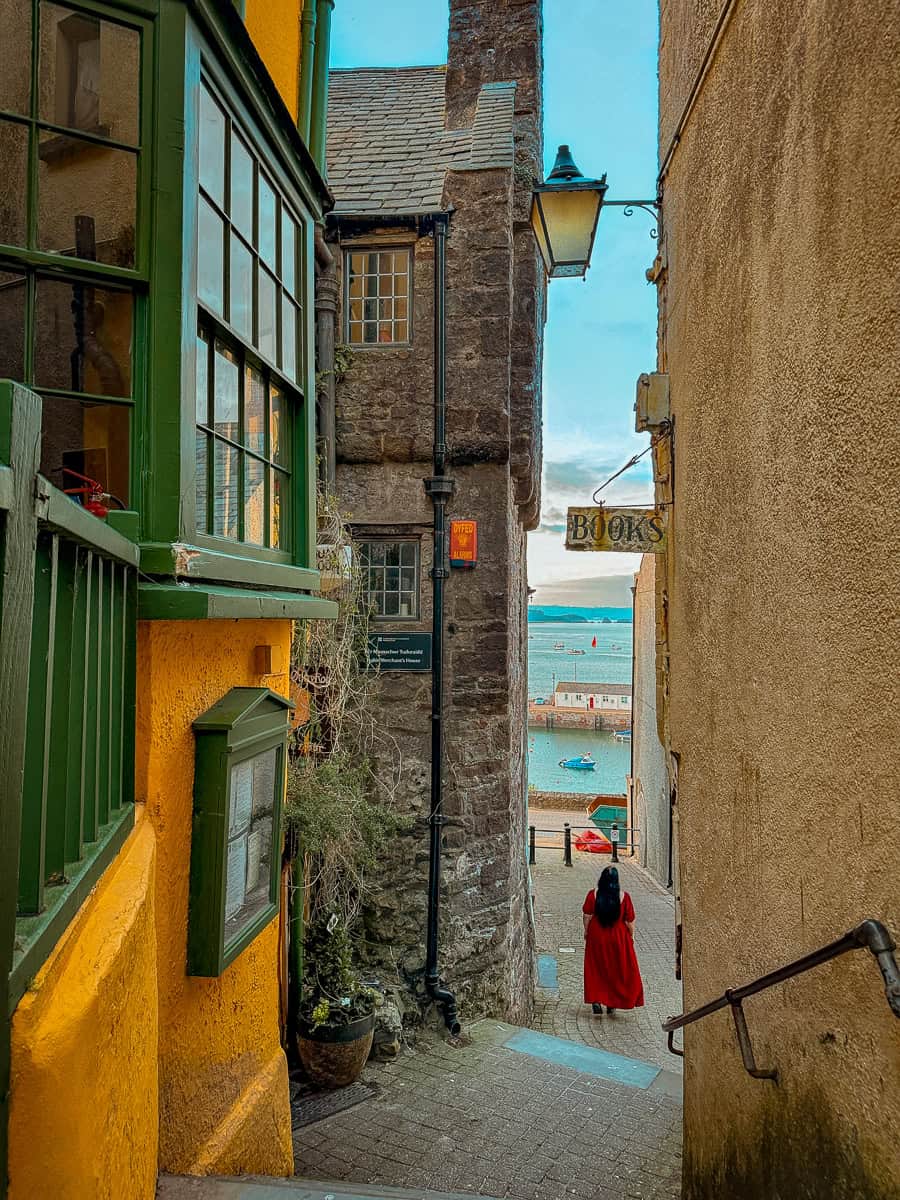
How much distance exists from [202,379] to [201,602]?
104 cm

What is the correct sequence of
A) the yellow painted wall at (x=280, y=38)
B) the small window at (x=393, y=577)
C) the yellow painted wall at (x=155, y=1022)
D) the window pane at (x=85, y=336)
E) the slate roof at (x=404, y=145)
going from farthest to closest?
the slate roof at (x=404, y=145) → the small window at (x=393, y=577) → the yellow painted wall at (x=280, y=38) → the window pane at (x=85, y=336) → the yellow painted wall at (x=155, y=1022)

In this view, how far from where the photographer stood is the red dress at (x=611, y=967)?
29.9ft

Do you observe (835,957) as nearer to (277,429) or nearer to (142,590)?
(142,590)

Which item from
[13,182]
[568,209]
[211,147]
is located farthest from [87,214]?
[568,209]

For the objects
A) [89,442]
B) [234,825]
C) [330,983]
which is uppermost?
[89,442]

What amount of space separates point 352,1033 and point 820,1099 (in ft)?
14.2

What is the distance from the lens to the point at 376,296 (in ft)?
27.2

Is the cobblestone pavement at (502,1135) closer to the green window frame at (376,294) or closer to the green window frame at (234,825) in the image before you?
the green window frame at (234,825)

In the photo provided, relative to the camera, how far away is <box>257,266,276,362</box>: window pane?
13.6 ft

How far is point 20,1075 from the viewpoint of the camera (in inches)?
64.4

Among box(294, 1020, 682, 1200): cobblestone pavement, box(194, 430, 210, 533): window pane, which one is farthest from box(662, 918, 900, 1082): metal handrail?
box(194, 430, 210, 533): window pane

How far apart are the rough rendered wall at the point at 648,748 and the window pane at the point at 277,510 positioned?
13045mm

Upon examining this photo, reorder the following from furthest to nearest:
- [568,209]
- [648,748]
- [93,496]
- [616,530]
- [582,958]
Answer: [648,748] → [582,958] → [616,530] → [568,209] → [93,496]

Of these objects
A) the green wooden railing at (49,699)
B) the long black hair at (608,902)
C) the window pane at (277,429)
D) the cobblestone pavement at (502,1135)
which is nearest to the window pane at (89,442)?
the green wooden railing at (49,699)
